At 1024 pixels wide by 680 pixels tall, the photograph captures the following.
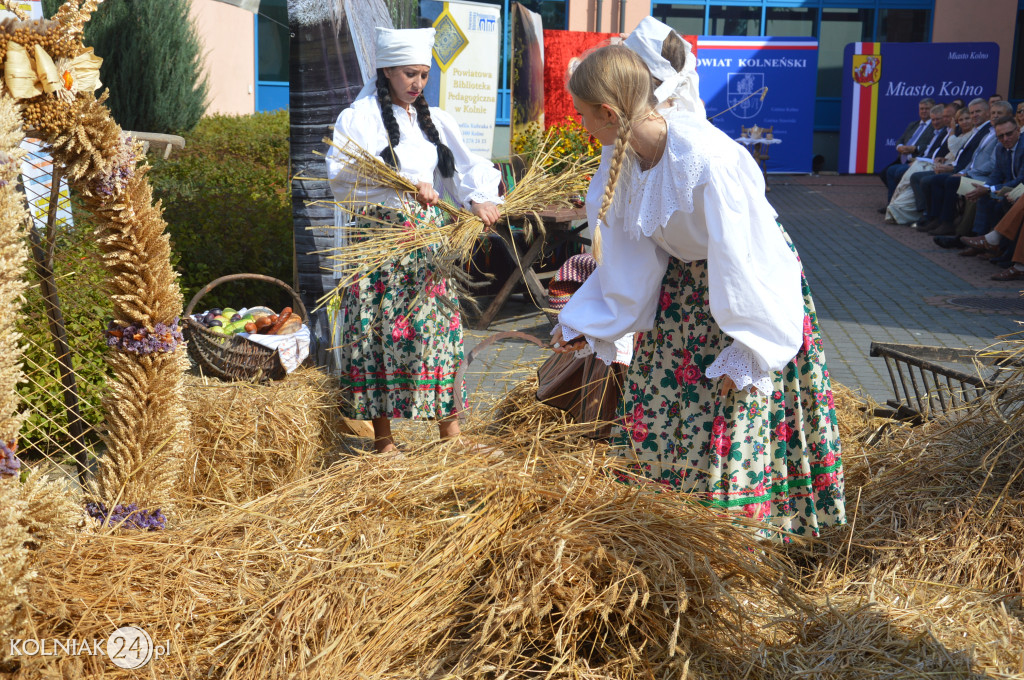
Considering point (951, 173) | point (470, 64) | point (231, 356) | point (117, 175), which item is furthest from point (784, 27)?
point (117, 175)

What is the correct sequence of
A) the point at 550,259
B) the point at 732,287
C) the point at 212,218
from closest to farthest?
the point at 732,287, the point at 212,218, the point at 550,259

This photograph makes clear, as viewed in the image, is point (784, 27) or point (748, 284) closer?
point (748, 284)

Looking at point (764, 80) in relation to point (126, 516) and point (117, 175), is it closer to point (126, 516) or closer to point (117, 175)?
point (117, 175)

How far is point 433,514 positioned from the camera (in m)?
2.25

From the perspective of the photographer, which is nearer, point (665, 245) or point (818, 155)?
point (665, 245)

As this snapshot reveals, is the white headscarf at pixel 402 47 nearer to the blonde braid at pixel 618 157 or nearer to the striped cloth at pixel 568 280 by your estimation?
the blonde braid at pixel 618 157

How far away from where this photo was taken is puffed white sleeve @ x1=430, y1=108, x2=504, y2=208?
3.94 metres

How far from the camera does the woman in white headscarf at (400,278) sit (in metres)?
3.78

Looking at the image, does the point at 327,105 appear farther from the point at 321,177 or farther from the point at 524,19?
the point at 524,19

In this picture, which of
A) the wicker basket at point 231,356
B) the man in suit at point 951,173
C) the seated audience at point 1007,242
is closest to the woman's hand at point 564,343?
the wicker basket at point 231,356

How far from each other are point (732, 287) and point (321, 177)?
3067 millimetres

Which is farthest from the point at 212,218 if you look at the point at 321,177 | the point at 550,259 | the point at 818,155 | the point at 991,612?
the point at 818,155

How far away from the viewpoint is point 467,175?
396cm

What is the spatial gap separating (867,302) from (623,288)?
5549 millimetres
